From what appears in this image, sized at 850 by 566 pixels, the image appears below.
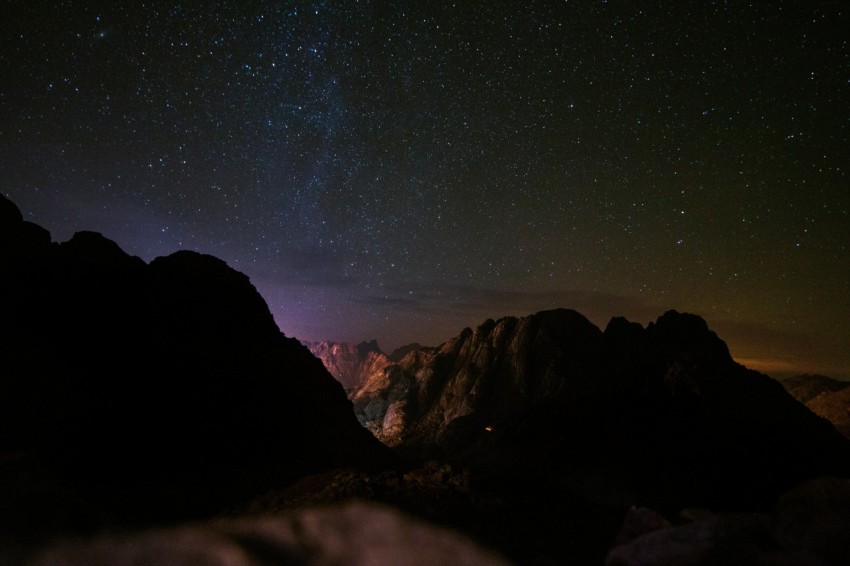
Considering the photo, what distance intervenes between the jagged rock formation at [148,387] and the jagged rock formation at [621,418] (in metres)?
13.5

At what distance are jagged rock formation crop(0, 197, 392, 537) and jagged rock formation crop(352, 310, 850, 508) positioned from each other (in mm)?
13523

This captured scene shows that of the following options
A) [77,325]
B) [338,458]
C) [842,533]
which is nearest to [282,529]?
[842,533]

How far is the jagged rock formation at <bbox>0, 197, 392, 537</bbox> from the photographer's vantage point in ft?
56.5

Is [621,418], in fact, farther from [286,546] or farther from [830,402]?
[830,402]

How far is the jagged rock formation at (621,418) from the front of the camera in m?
28.7

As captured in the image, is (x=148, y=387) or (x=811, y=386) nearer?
(x=148, y=387)

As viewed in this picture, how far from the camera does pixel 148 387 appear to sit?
842 inches

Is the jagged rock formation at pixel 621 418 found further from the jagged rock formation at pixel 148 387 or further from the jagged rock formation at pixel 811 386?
the jagged rock formation at pixel 811 386

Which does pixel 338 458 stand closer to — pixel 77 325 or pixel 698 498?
pixel 77 325

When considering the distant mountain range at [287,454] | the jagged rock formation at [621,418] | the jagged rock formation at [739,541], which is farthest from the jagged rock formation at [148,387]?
the jagged rock formation at [739,541]

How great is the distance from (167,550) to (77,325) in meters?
23.6

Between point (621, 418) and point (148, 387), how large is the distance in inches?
1516

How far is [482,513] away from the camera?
41.1 ft

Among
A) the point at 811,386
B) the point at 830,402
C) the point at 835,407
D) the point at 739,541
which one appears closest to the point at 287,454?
the point at 739,541
